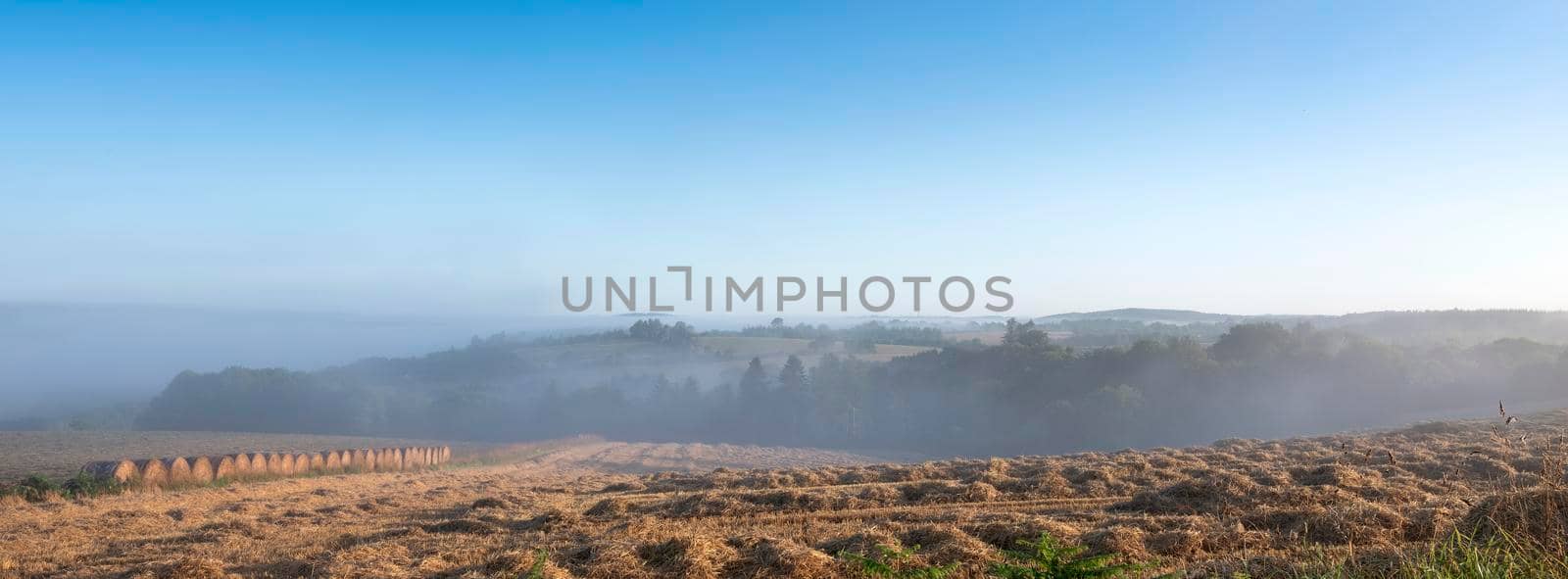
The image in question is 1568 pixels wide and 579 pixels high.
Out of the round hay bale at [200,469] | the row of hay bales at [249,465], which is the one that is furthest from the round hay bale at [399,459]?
the round hay bale at [200,469]

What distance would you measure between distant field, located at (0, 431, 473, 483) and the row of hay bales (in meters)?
2.29

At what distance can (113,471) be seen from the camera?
894 inches

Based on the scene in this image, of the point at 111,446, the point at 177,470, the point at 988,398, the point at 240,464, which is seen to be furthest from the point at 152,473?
the point at 988,398

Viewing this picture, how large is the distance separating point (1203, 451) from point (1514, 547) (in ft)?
56.6

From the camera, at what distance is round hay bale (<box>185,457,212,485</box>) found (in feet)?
85.4

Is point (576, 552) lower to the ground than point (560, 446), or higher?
higher

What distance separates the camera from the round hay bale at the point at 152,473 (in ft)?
77.5

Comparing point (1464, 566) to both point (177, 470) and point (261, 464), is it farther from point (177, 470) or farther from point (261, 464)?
point (261, 464)

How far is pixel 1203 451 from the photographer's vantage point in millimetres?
23875

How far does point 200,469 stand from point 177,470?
3.72 feet

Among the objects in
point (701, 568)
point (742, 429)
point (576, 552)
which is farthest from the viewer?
point (742, 429)

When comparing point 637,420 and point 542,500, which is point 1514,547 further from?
point 637,420

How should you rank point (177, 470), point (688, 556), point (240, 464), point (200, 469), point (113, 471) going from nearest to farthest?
A: point (688, 556) → point (113, 471) → point (177, 470) → point (200, 469) → point (240, 464)

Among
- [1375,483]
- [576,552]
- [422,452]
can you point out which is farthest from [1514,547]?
[422,452]
